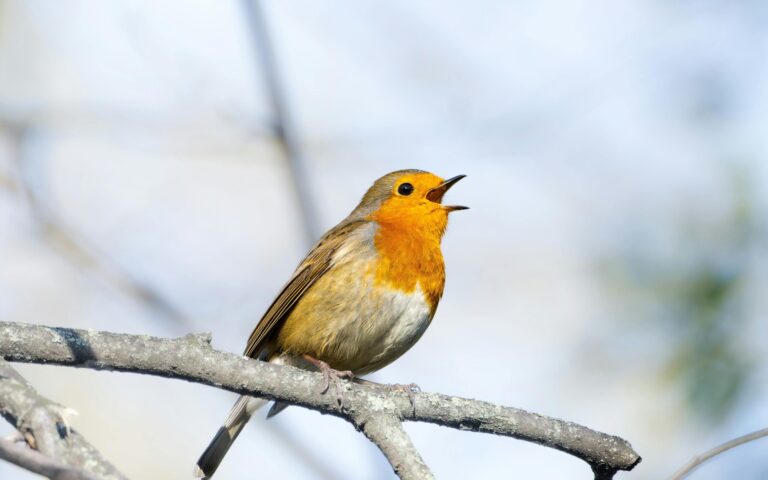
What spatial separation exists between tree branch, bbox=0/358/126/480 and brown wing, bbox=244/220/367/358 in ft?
8.06

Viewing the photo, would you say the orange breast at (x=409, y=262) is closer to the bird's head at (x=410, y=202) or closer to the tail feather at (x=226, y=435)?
the bird's head at (x=410, y=202)

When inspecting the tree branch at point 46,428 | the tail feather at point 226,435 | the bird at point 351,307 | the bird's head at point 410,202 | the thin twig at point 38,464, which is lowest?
the thin twig at point 38,464

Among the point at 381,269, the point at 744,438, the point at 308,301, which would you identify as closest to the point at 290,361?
the point at 308,301

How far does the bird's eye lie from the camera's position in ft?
18.9

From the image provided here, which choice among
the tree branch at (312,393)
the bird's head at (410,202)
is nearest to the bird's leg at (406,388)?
the tree branch at (312,393)

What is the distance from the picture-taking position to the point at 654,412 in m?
5.27

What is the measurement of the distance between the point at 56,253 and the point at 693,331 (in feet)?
15.1

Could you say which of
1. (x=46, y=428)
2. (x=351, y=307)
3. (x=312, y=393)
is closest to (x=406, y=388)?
(x=312, y=393)

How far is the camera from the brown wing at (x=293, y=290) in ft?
16.2

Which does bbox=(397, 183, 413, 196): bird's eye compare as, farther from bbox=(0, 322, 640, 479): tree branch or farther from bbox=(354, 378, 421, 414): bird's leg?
bbox=(0, 322, 640, 479): tree branch

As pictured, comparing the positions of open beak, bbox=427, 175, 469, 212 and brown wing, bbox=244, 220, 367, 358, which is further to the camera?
open beak, bbox=427, 175, 469, 212

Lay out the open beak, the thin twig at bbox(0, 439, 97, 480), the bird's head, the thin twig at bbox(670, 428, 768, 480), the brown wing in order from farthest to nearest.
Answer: the open beak → the bird's head → the brown wing → the thin twig at bbox(670, 428, 768, 480) → the thin twig at bbox(0, 439, 97, 480)

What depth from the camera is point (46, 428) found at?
7.18 ft

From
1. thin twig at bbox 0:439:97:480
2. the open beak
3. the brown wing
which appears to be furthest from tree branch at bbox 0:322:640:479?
the open beak
